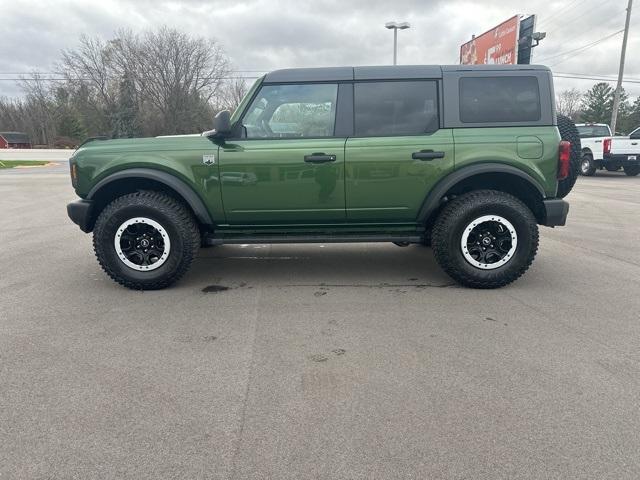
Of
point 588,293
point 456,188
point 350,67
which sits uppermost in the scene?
point 350,67

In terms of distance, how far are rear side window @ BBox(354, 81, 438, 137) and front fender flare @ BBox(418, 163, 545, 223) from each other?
1.67 feet

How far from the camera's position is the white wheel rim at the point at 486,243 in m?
4.13

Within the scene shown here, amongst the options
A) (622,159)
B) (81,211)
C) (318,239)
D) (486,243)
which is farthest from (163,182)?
(622,159)

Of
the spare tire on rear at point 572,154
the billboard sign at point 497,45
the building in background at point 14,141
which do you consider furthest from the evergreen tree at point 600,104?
the building in background at point 14,141

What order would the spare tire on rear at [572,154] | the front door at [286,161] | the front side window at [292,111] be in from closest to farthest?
the front door at [286,161], the front side window at [292,111], the spare tire on rear at [572,154]

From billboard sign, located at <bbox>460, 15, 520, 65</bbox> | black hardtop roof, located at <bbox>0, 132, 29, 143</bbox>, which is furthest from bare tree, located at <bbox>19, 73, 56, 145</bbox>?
billboard sign, located at <bbox>460, 15, 520, 65</bbox>

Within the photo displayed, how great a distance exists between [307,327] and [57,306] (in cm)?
228

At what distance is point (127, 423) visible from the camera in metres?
2.26

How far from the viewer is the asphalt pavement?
201 centimetres

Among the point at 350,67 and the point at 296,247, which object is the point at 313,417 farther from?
the point at 296,247

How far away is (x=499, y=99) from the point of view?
161 inches

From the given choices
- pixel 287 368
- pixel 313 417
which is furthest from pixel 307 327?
pixel 313 417

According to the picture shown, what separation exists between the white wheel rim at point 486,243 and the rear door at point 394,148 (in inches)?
21.7

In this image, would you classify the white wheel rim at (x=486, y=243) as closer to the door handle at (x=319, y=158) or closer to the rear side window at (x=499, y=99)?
the rear side window at (x=499, y=99)
